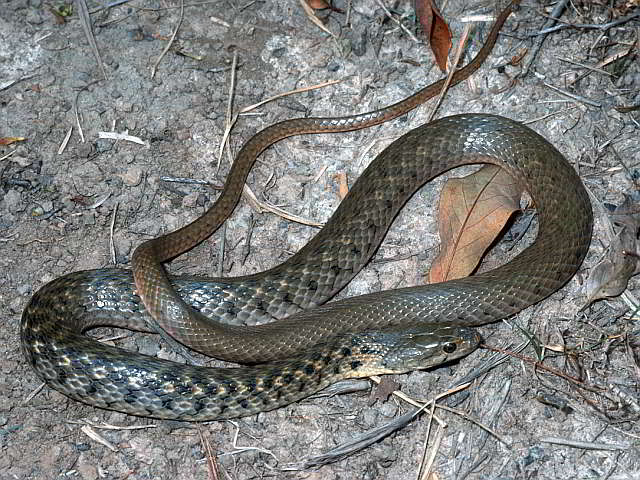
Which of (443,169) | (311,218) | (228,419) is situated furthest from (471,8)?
(228,419)

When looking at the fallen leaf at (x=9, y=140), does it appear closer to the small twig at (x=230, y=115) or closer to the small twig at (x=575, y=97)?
the small twig at (x=230, y=115)

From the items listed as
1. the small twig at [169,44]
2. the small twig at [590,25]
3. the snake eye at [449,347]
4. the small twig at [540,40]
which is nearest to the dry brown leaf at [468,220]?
the snake eye at [449,347]

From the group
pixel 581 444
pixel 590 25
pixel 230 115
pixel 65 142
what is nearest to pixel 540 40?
pixel 590 25

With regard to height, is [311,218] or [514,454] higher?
[311,218]

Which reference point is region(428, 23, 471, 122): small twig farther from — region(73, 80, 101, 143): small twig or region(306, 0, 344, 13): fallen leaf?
region(73, 80, 101, 143): small twig

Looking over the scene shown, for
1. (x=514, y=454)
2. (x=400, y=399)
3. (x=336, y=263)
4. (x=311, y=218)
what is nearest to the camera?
(x=514, y=454)

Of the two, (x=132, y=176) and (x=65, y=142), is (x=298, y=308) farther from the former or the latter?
(x=65, y=142)

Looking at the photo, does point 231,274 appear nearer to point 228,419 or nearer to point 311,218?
point 311,218
